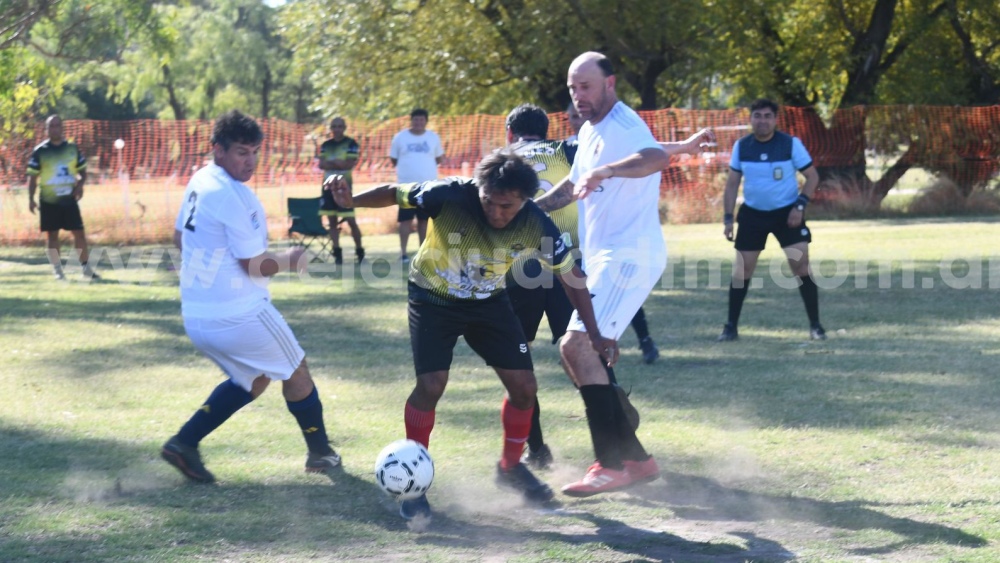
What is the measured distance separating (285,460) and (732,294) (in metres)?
4.95

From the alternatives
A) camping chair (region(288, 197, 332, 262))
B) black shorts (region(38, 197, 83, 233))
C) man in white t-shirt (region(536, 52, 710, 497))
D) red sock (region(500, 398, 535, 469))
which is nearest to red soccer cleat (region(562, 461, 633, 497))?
man in white t-shirt (region(536, 52, 710, 497))

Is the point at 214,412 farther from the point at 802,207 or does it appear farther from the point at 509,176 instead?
the point at 802,207

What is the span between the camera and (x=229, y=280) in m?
5.29

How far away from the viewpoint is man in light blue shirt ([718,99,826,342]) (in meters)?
9.38

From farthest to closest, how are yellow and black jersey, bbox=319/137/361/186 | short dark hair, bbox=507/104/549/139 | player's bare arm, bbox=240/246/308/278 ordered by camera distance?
yellow and black jersey, bbox=319/137/361/186
short dark hair, bbox=507/104/549/139
player's bare arm, bbox=240/246/308/278

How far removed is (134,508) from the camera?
5098 millimetres

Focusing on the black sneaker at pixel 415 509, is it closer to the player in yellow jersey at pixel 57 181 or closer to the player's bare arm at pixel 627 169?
the player's bare arm at pixel 627 169

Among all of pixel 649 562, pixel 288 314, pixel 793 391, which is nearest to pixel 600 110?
pixel 649 562

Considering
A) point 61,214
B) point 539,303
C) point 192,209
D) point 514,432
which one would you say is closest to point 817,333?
point 539,303

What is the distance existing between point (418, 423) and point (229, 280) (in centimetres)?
111

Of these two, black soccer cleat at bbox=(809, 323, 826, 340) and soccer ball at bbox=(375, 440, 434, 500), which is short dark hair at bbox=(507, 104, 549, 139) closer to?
soccer ball at bbox=(375, 440, 434, 500)

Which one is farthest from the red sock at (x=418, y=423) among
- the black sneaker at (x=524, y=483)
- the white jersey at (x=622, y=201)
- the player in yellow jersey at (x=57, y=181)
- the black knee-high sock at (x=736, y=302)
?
the player in yellow jersey at (x=57, y=181)

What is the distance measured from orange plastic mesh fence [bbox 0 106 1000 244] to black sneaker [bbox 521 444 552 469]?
608 inches

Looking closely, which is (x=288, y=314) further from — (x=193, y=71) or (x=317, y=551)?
(x=193, y=71)
